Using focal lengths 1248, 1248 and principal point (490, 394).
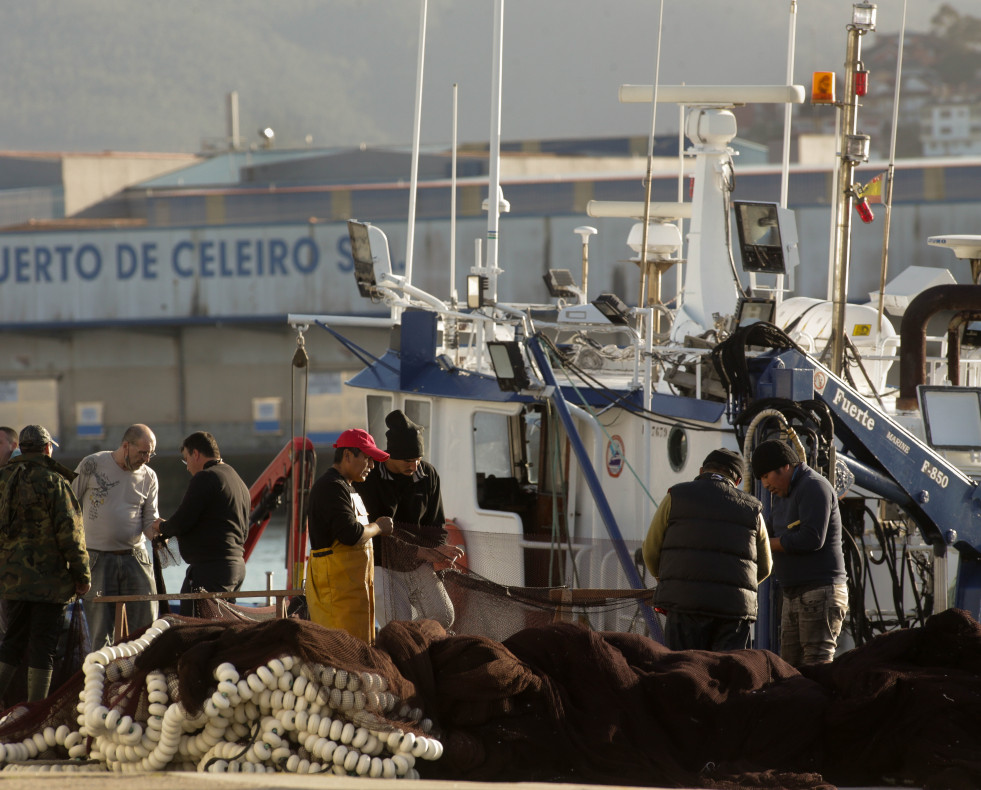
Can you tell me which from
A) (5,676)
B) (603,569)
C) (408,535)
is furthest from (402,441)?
(5,676)

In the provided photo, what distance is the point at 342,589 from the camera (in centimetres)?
583

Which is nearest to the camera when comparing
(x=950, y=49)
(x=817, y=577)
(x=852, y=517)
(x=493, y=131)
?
(x=817, y=577)

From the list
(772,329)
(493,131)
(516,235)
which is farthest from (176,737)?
(516,235)

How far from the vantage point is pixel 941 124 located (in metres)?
112

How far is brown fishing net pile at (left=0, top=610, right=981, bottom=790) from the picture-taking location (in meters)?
5.14

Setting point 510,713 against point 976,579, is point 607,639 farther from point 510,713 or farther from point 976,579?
point 976,579

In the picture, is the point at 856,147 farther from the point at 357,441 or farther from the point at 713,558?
the point at 357,441

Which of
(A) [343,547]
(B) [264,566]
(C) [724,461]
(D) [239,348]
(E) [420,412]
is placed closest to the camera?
(A) [343,547]

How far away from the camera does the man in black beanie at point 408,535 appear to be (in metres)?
6.64

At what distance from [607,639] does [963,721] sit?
156 centimetres

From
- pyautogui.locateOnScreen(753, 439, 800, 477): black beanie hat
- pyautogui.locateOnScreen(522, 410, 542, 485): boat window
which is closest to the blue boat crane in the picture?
pyautogui.locateOnScreen(753, 439, 800, 477): black beanie hat

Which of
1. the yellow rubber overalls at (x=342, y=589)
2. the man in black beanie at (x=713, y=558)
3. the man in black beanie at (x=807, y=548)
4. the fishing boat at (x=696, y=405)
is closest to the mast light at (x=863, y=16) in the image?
the fishing boat at (x=696, y=405)

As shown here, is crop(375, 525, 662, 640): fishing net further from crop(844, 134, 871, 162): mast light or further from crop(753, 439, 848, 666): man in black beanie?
crop(844, 134, 871, 162): mast light

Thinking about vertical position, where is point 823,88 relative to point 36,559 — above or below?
above
